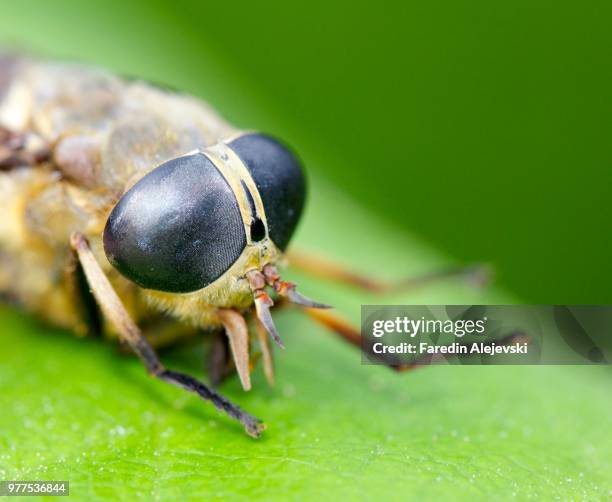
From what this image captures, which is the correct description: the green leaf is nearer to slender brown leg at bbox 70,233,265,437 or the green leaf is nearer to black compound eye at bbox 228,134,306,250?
slender brown leg at bbox 70,233,265,437

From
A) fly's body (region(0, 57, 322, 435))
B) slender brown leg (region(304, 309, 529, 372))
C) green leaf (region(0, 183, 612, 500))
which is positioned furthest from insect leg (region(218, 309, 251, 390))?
slender brown leg (region(304, 309, 529, 372))

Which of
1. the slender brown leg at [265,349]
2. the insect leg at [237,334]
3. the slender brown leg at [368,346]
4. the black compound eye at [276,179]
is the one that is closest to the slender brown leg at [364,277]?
the slender brown leg at [368,346]

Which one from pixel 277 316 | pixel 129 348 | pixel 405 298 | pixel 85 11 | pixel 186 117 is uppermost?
pixel 85 11

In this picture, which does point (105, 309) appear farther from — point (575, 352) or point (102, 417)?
point (575, 352)

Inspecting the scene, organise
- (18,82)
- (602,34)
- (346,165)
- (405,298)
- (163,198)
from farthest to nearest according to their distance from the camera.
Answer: (346,165)
(602,34)
(405,298)
(18,82)
(163,198)

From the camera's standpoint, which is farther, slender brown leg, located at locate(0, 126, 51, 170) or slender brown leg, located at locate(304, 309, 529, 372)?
slender brown leg, located at locate(0, 126, 51, 170)

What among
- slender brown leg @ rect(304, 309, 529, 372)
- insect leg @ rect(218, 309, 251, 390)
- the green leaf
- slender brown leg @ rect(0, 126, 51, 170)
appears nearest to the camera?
the green leaf

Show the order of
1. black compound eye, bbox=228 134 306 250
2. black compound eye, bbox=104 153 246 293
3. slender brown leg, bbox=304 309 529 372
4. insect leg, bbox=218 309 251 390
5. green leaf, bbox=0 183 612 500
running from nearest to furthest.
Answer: green leaf, bbox=0 183 612 500, black compound eye, bbox=104 153 246 293, insect leg, bbox=218 309 251 390, black compound eye, bbox=228 134 306 250, slender brown leg, bbox=304 309 529 372

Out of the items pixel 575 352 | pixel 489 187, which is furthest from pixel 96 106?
pixel 489 187
